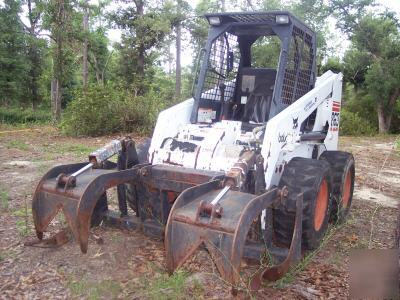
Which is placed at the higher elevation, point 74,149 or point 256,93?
point 256,93

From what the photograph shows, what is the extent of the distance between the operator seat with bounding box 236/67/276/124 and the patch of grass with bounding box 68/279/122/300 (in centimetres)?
279

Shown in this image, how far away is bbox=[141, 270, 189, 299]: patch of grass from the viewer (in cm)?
346

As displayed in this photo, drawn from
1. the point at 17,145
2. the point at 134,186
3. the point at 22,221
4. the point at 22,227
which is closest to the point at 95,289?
the point at 134,186

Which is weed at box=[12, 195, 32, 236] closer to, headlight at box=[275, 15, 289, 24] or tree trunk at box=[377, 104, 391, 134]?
headlight at box=[275, 15, 289, 24]

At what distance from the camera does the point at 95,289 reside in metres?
3.58

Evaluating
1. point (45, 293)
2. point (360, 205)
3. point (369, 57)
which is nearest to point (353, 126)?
point (369, 57)

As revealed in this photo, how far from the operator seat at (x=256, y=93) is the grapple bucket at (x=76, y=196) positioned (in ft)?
6.64

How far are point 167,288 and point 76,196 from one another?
112cm

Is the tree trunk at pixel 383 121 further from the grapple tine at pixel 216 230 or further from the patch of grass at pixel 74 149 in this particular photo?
the grapple tine at pixel 216 230

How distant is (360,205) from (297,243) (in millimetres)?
3472

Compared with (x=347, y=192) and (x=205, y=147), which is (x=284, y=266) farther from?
(x=347, y=192)

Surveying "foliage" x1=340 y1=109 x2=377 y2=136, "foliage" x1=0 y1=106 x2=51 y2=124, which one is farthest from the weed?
"foliage" x1=0 y1=106 x2=51 y2=124

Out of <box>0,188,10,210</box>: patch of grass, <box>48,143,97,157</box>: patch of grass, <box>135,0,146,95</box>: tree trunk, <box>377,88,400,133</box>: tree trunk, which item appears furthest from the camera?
<box>377,88,400,133</box>: tree trunk

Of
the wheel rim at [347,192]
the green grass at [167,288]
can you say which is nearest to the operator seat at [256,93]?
the wheel rim at [347,192]
